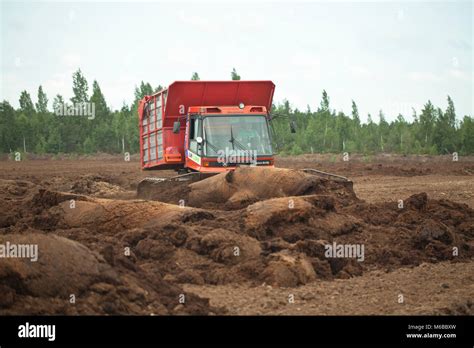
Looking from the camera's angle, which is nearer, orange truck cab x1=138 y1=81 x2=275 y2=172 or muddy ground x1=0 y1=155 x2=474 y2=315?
muddy ground x1=0 y1=155 x2=474 y2=315

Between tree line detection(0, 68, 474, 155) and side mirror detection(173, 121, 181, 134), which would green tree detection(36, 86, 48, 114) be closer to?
tree line detection(0, 68, 474, 155)

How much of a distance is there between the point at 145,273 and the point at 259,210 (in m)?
3.95

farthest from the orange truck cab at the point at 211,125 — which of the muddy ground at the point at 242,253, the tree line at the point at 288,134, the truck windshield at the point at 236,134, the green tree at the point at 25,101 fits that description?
the green tree at the point at 25,101

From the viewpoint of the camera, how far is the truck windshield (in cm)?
2014

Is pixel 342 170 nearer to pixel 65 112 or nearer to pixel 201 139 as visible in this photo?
pixel 65 112

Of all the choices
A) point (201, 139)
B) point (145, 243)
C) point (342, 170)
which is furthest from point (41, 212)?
point (342, 170)

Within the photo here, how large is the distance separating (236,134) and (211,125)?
25.8 inches

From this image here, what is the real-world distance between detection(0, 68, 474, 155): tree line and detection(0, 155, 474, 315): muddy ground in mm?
38802

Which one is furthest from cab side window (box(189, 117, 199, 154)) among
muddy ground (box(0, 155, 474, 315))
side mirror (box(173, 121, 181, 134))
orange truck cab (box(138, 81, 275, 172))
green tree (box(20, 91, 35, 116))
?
green tree (box(20, 91, 35, 116))

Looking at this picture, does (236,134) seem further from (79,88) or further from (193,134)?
(79,88)

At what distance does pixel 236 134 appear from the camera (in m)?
20.4

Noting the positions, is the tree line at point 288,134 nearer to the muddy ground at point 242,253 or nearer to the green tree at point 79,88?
the green tree at point 79,88

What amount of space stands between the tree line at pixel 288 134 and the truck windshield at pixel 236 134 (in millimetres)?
34783

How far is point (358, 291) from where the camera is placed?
11062 millimetres
